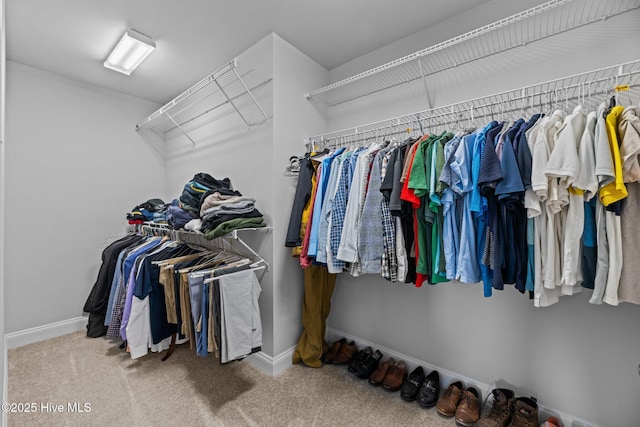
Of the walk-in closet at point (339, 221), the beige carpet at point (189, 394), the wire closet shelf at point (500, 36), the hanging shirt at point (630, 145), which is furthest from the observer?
the beige carpet at point (189, 394)

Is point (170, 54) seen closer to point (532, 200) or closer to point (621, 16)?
point (532, 200)

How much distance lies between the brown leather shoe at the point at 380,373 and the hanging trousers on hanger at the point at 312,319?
1.41ft

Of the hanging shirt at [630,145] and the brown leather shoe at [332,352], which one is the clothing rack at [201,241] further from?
the hanging shirt at [630,145]

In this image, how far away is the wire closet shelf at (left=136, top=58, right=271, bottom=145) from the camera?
6.59 feet

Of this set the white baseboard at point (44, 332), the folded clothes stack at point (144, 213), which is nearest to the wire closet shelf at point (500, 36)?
the folded clothes stack at point (144, 213)

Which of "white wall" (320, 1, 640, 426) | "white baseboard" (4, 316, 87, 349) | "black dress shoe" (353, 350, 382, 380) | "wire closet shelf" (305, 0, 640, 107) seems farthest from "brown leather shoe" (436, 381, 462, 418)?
"white baseboard" (4, 316, 87, 349)

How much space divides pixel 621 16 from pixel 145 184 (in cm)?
408

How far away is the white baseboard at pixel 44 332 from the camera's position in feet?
7.81

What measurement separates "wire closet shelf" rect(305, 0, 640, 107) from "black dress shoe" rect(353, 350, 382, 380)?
78.6 inches

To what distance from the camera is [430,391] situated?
5.61ft

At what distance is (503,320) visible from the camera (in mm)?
1638

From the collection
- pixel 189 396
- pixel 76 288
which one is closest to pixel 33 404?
pixel 189 396

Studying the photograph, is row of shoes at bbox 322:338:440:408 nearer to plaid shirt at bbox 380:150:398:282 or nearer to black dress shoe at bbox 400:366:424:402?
black dress shoe at bbox 400:366:424:402

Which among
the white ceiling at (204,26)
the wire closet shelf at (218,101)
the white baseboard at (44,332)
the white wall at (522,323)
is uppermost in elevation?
the white ceiling at (204,26)
